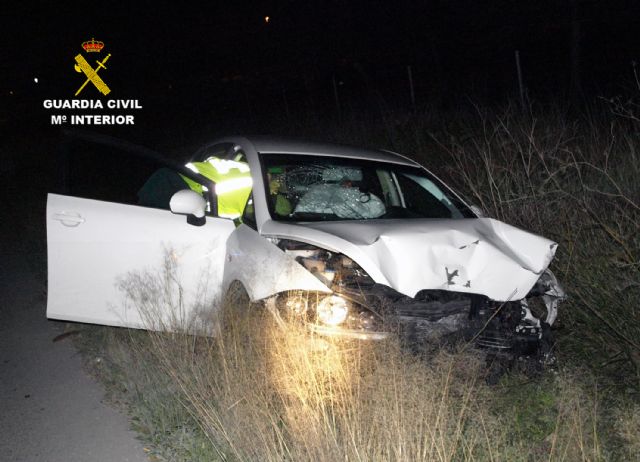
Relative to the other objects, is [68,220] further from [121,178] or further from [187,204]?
[121,178]

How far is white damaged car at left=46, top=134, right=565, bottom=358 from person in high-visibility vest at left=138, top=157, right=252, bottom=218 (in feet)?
0.35

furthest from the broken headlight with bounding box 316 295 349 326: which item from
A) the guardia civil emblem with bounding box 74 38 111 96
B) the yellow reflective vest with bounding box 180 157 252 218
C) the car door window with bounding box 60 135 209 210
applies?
the guardia civil emblem with bounding box 74 38 111 96

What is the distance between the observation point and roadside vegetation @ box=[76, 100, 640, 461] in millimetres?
3326

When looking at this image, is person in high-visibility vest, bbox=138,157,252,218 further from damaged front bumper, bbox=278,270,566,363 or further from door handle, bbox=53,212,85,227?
damaged front bumper, bbox=278,270,566,363

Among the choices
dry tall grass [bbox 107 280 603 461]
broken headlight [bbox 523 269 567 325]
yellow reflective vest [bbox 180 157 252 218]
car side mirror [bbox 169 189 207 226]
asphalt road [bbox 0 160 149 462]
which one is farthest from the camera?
yellow reflective vest [bbox 180 157 252 218]

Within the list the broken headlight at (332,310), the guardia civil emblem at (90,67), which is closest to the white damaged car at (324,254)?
the broken headlight at (332,310)

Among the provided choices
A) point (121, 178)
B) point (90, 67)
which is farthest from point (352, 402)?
point (90, 67)

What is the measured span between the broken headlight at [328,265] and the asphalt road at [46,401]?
142 cm

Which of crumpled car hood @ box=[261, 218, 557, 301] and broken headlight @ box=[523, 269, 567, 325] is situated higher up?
crumpled car hood @ box=[261, 218, 557, 301]

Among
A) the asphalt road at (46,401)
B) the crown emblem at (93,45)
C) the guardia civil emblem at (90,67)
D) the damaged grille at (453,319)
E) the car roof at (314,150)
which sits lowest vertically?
the asphalt road at (46,401)

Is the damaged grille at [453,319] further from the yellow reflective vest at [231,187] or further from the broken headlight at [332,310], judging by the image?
the yellow reflective vest at [231,187]

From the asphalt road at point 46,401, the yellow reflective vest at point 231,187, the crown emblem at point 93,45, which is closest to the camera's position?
the asphalt road at point 46,401

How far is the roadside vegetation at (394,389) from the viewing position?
3.33m

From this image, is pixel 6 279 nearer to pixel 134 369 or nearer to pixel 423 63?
pixel 134 369
